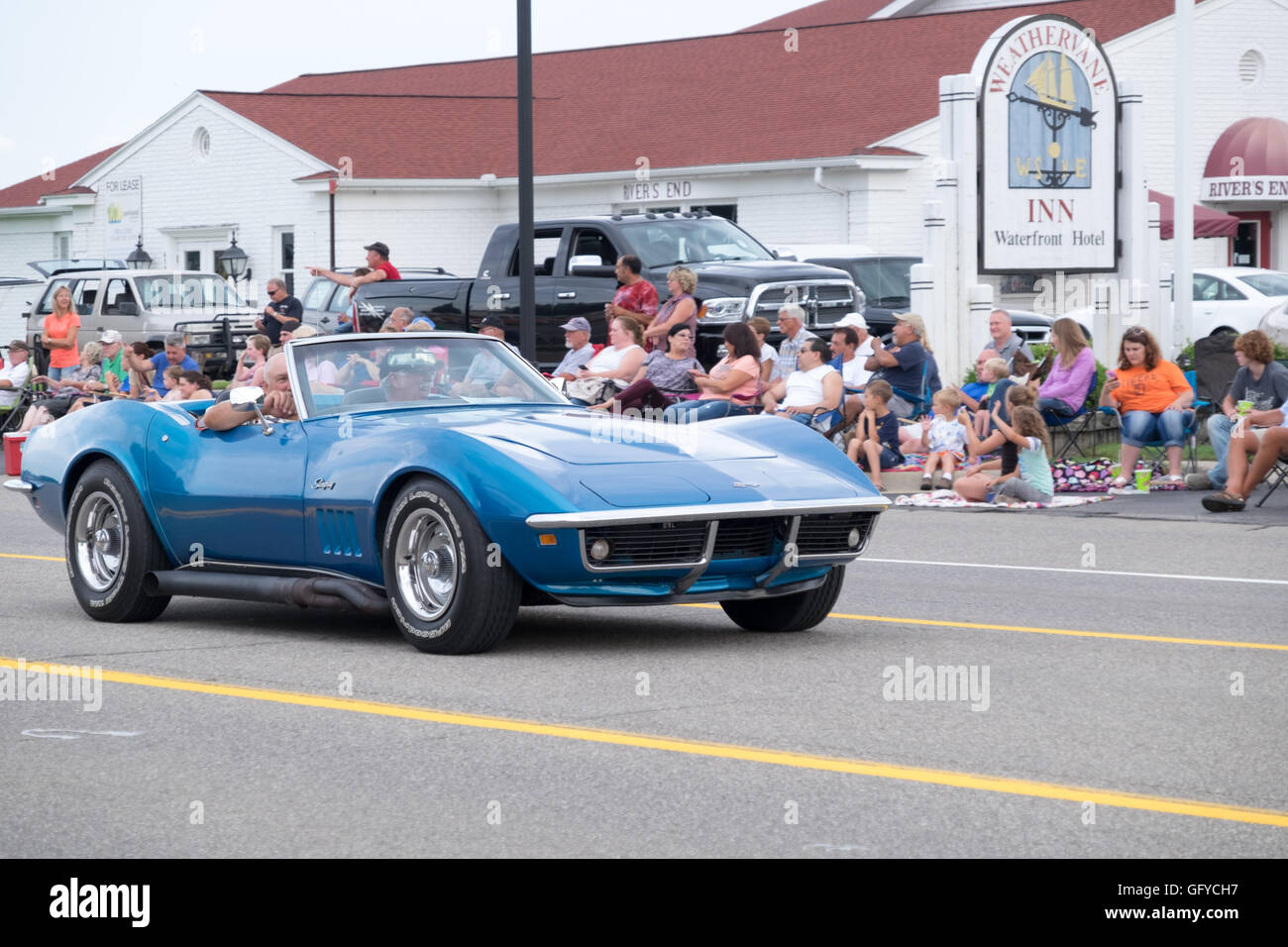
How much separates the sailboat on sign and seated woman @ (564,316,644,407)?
6079mm

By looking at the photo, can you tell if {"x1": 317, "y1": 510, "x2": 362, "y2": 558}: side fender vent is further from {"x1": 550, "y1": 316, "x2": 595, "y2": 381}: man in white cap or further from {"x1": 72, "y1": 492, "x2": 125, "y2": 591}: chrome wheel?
{"x1": 550, "y1": 316, "x2": 595, "y2": 381}: man in white cap

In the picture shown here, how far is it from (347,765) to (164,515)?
367cm

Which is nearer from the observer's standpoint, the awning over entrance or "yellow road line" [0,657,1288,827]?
"yellow road line" [0,657,1288,827]

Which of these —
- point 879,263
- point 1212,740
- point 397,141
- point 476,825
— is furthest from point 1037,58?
point 397,141

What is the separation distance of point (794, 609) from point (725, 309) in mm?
11309

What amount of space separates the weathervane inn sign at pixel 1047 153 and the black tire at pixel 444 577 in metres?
13.9

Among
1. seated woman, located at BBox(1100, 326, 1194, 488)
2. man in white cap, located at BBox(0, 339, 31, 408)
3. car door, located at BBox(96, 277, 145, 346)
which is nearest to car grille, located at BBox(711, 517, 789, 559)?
seated woman, located at BBox(1100, 326, 1194, 488)

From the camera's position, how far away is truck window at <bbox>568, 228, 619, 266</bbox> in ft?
70.0

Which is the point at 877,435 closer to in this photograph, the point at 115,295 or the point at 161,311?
the point at 161,311

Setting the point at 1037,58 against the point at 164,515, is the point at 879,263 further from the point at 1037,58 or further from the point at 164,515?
the point at 164,515

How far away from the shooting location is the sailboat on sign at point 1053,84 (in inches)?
842

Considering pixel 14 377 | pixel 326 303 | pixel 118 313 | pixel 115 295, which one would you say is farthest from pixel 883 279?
pixel 115 295

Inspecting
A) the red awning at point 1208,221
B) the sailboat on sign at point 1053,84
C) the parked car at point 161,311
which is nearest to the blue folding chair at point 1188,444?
the sailboat on sign at point 1053,84

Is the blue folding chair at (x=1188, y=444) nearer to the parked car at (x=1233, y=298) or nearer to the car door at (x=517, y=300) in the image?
the car door at (x=517, y=300)
